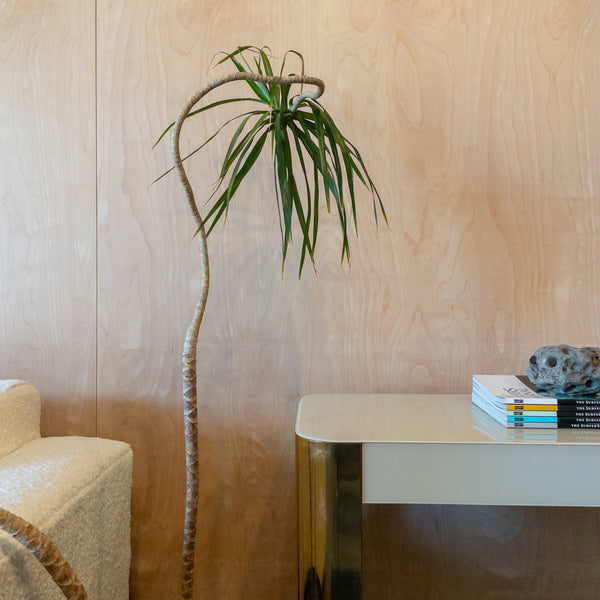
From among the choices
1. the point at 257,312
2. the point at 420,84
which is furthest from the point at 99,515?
the point at 420,84

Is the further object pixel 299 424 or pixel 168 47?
pixel 168 47

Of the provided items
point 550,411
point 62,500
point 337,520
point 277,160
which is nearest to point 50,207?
point 277,160

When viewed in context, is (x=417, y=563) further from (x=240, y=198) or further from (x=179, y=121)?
(x=179, y=121)

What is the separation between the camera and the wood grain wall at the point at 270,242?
1526 mm

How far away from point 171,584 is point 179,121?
1.26 metres

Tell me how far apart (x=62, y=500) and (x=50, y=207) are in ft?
2.87

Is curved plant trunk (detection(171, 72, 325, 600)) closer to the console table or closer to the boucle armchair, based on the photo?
the boucle armchair

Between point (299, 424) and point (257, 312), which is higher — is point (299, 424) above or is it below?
below

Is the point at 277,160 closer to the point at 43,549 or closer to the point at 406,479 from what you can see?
the point at 406,479

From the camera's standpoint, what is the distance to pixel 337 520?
1.04 m

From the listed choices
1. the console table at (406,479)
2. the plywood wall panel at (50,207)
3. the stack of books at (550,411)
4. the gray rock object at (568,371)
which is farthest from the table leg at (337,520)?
the plywood wall panel at (50,207)

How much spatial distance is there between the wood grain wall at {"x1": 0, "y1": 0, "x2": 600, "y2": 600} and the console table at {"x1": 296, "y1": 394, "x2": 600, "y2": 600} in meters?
0.53

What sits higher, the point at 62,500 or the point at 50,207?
the point at 50,207

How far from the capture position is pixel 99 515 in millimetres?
1209
